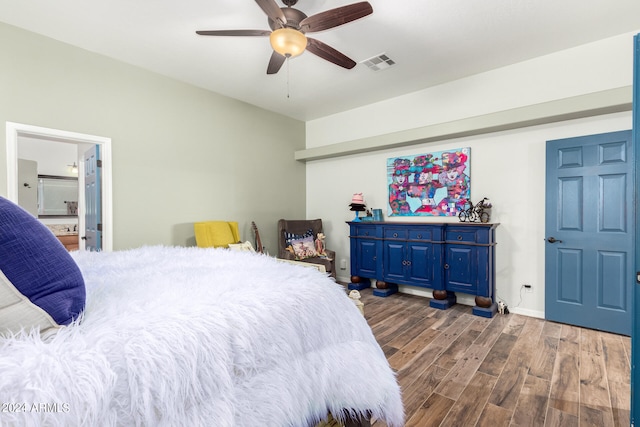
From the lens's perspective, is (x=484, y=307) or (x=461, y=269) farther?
(x=461, y=269)

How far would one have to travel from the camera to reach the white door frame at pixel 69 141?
262 centimetres

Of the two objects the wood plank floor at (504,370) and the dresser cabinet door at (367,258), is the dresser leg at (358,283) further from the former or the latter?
the wood plank floor at (504,370)

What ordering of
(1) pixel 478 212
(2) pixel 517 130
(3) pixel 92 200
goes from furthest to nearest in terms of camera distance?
(1) pixel 478 212 < (2) pixel 517 130 < (3) pixel 92 200

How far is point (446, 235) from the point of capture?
3.67 meters

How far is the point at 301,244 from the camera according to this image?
442 cm

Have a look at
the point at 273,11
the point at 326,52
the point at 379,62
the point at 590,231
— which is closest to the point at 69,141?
the point at 273,11

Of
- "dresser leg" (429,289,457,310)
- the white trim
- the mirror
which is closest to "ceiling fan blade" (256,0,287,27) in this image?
the white trim

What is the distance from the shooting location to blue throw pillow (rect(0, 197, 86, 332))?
2.31ft

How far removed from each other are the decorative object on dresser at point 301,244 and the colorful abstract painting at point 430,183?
1.20 m

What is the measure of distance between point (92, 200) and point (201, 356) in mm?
3337

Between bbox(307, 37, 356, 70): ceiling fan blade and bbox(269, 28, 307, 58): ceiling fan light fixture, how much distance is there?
14 cm

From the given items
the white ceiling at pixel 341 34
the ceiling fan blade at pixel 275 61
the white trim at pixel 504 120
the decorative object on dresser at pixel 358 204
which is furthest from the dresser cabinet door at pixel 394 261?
the ceiling fan blade at pixel 275 61

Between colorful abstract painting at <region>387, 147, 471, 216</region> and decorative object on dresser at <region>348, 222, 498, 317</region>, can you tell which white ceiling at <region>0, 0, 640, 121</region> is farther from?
decorative object on dresser at <region>348, 222, 498, 317</region>

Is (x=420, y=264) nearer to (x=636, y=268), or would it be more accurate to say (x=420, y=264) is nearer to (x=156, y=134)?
(x=636, y=268)
